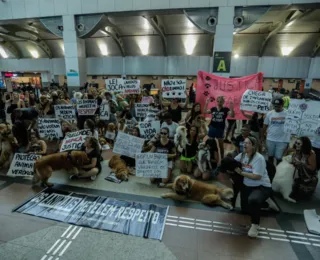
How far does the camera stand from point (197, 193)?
12.6ft

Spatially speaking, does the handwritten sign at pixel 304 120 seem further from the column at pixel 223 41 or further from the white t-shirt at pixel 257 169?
the column at pixel 223 41

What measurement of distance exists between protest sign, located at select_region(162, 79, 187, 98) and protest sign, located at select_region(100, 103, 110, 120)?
77.9 inches

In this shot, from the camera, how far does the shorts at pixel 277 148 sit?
4.38 m

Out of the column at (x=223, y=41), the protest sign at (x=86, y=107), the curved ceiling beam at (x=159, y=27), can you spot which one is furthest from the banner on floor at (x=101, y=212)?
the curved ceiling beam at (x=159, y=27)

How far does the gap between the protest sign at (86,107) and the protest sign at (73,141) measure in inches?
68.1

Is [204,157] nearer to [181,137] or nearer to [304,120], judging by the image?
[181,137]

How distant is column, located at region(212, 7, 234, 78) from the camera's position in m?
8.84

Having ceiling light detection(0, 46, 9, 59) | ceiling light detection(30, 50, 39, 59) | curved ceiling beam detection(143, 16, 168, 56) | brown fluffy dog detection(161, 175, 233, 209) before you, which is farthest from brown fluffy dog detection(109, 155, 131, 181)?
ceiling light detection(0, 46, 9, 59)

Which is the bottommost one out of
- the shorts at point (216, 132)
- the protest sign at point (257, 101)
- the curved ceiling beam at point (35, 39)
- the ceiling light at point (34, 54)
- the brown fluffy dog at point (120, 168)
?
the brown fluffy dog at point (120, 168)

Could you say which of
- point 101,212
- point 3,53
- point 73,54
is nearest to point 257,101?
point 101,212

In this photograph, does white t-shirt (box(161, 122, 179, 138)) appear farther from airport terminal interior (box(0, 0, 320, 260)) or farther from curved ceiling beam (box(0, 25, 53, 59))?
curved ceiling beam (box(0, 25, 53, 59))

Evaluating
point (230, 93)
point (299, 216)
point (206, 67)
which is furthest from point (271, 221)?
point (206, 67)

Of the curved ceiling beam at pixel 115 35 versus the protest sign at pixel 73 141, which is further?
the curved ceiling beam at pixel 115 35

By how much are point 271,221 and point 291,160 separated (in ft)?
4.13
